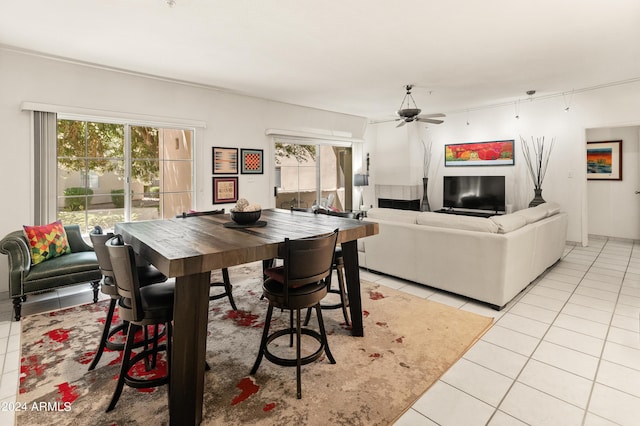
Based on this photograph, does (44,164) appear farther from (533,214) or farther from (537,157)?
(537,157)

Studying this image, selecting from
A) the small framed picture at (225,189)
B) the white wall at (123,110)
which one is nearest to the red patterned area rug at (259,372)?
the white wall at (123,110)

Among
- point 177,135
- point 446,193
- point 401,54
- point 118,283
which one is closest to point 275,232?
point 118,283

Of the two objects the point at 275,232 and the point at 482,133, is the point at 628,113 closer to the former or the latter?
the point at 482,133

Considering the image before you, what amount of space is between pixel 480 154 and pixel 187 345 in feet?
22.6

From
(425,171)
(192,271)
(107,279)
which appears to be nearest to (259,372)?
(192,271)

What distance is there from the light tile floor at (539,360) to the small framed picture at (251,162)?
2.92m

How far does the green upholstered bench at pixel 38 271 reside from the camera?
3109 millimetres

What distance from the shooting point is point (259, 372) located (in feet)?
7.45

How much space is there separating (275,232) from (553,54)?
158 inches

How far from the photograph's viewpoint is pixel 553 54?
397 centimetres

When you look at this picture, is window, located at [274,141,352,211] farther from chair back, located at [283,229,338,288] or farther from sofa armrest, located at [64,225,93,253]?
chair back, located at [283,229,338,288]

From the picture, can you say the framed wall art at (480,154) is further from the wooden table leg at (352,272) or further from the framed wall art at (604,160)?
the wooden table leg at (352,272)

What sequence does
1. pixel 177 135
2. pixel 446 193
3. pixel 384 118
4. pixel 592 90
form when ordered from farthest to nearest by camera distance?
pixel 384 118 < pixel 446 193 < pixel 592 90 < pixel 177 135

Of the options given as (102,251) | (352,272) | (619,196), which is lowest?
(352,272)
